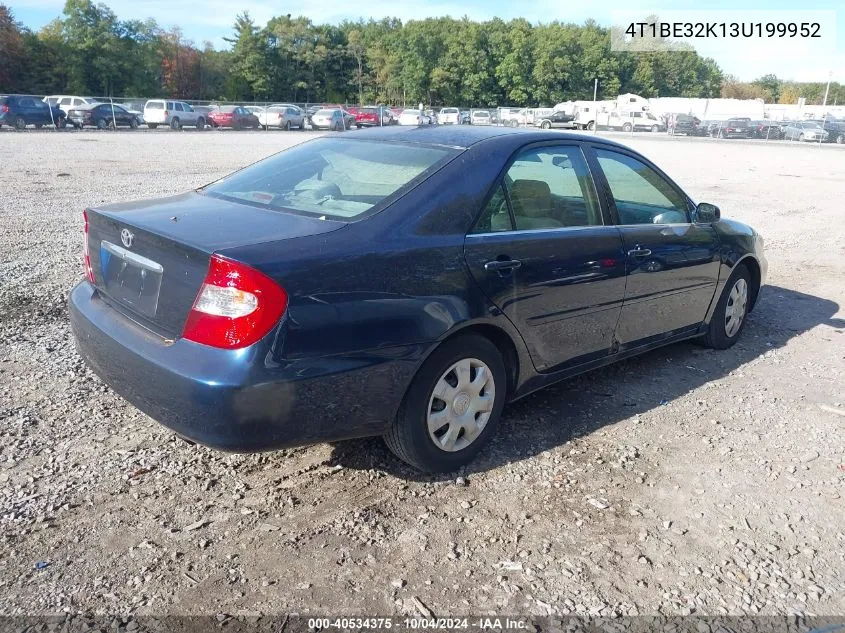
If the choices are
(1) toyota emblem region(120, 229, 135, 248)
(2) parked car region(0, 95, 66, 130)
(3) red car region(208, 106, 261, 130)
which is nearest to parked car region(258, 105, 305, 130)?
(3) red car region(208, 106, 261, 130)

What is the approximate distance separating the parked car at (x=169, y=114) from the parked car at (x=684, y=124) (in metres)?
34.0

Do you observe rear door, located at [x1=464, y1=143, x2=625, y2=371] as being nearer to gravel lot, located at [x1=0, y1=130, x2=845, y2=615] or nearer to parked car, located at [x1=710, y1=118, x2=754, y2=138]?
gravel lot, located at [x1=0, y1=130, x2=845, y2=615]

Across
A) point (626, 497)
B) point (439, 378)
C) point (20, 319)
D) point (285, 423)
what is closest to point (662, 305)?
point (626, 497)

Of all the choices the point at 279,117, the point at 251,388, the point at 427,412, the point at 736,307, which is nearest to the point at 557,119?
the point at 279,117

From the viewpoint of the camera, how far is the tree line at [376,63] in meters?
61.7

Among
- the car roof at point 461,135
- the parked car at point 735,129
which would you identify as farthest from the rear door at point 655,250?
the parked car at point 735,129

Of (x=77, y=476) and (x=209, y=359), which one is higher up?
(x=209, y=359)

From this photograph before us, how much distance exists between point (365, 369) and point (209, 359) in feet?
2.04

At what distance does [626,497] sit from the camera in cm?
330

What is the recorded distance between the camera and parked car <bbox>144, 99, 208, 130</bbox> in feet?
126

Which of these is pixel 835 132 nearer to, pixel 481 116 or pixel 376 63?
pixel 481 116

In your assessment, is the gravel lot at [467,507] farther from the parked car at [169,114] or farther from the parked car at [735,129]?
the parked car at [735,129]

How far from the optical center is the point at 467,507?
124 inches

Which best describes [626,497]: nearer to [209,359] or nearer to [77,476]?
[209,359]
